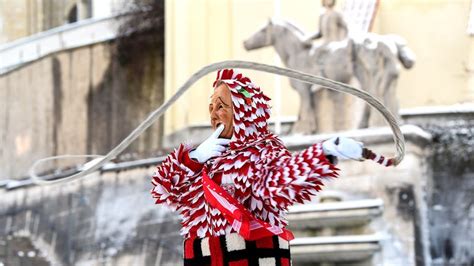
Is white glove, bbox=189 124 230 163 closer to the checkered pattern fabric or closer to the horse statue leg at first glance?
the checkered pattern fabric

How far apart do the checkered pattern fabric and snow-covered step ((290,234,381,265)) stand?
138 inches

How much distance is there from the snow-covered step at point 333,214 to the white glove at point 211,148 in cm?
346

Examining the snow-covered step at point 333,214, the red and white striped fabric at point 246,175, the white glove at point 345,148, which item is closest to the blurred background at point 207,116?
the snow-covered step at point 333,214

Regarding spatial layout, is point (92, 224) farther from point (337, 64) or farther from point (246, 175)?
point (246, 175)

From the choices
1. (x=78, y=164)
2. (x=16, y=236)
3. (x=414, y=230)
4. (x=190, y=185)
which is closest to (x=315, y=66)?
(x=414, y=230)

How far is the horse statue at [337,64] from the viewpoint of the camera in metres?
5.81

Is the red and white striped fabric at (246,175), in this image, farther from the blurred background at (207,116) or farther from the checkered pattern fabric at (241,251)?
the blurred background at (207,116)

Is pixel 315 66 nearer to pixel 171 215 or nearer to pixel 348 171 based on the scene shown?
pixel 348 171

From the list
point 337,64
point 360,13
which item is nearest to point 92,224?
point 337,64

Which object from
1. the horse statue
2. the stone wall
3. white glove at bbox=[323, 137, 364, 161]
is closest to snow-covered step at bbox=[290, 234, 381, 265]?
the horse statue

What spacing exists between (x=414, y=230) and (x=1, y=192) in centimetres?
234

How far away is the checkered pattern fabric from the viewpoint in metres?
2.08

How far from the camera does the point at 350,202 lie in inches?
226

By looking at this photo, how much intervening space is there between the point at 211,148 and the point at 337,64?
3.78 meters
